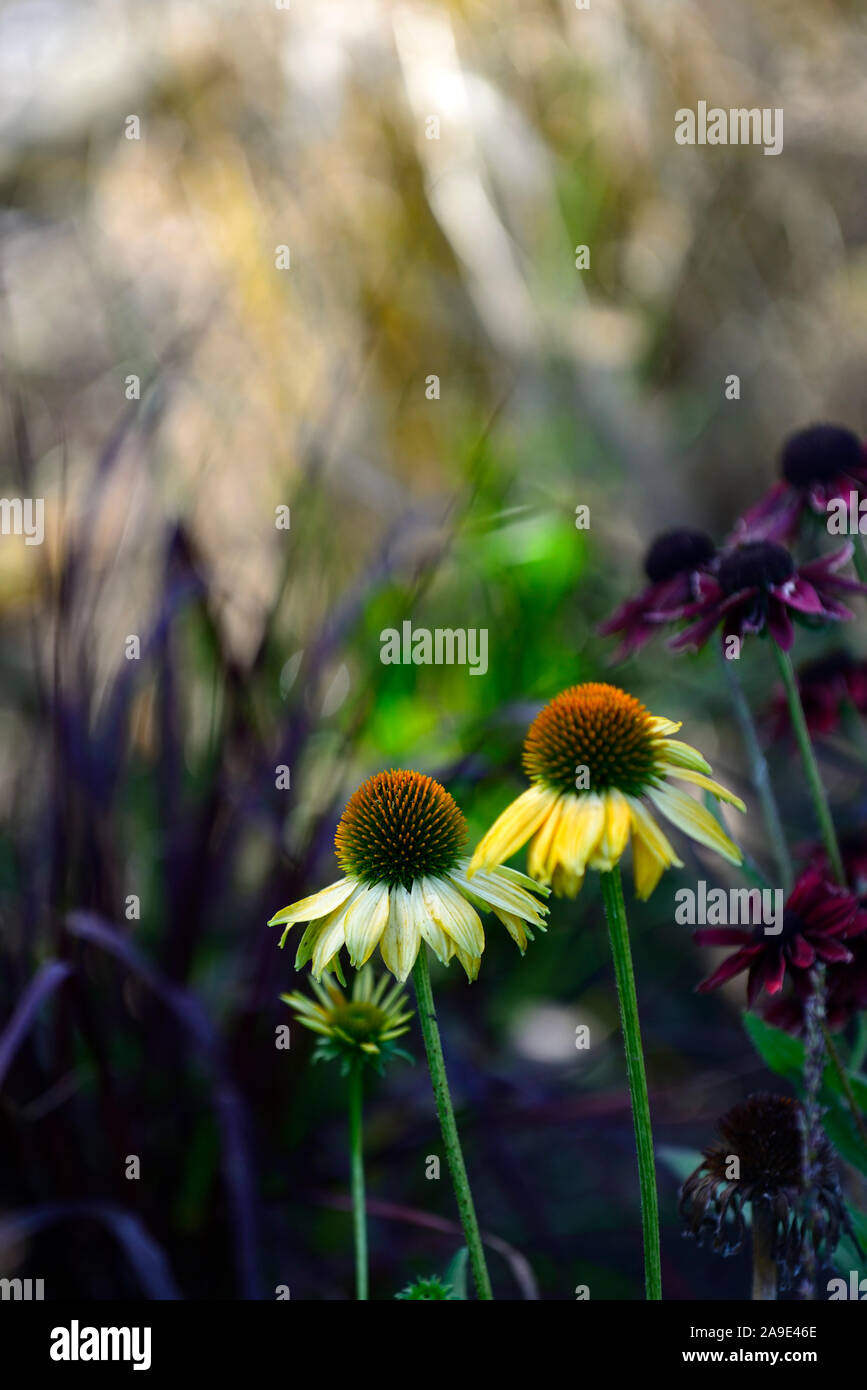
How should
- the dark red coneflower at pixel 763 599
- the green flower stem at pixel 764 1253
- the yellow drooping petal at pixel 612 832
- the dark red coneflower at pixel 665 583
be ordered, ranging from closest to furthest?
the yellow drooping petal at pixel 612 832 → the green flower stem at pixel 764 1253 → the dark red coneflower at pixel 763 599 → the dark red coneflower at pixel 665 583

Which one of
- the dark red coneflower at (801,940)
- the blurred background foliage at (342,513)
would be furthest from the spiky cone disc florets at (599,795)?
the blurred background foliage at (342,513)

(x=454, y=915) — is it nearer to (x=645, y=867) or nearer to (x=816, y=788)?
(x=645, y=867)

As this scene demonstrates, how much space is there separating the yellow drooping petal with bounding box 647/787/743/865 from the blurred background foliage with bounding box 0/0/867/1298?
0.35 m

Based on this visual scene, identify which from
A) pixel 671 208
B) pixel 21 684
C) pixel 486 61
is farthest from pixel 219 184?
pixel 21 684

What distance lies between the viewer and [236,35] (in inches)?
83.7

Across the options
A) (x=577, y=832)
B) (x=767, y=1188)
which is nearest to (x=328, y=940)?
(x=577, y=832)

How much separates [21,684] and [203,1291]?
1.37 m

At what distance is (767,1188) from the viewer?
1.71 feet

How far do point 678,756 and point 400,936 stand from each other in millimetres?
150

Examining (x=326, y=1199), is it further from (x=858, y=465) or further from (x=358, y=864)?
(x=858, y=465)

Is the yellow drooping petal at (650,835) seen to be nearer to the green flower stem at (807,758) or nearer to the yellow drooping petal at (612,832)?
the yellow drooping petal at (612,832)

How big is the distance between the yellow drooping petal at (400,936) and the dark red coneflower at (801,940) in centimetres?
17

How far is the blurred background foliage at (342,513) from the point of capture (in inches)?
40.5

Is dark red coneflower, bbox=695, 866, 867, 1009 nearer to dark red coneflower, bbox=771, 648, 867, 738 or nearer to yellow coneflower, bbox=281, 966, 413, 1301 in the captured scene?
yellow coneflower, bbox=281, 966, 413, 1301
